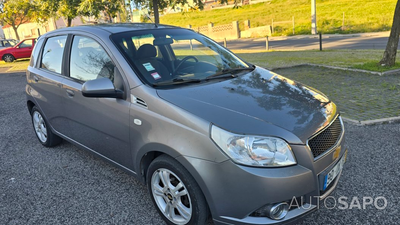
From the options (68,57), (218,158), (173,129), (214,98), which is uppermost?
(68,57)

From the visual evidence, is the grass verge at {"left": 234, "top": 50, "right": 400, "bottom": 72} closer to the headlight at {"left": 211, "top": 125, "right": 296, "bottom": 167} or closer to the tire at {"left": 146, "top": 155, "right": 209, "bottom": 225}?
the headlight at {"left": 211, "top": 125, "right": 296, "bottom": 167}

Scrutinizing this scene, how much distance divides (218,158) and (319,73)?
25.9 feet

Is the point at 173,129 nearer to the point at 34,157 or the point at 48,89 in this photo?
the point at 48,89

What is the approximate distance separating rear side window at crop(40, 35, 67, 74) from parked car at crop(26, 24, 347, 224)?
3 centimetres

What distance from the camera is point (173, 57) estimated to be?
3.40 m

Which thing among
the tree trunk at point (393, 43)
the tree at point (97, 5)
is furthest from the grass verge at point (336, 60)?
the tree at point (97, 5)

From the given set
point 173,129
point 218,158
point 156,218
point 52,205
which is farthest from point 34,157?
point 218,158

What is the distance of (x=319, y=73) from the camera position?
30.0ft

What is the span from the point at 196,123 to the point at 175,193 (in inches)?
25.7

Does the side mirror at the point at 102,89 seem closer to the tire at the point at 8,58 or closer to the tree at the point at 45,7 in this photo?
the tree at the point at 45,7

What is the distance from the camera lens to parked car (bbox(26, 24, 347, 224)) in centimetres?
217

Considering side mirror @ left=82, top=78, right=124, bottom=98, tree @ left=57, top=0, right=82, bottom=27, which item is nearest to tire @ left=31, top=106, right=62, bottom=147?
side mirror @ left=82, top=78, right=124, bottom=98

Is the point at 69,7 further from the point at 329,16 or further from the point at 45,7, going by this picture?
the point at 329,16

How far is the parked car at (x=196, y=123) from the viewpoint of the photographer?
217cm
